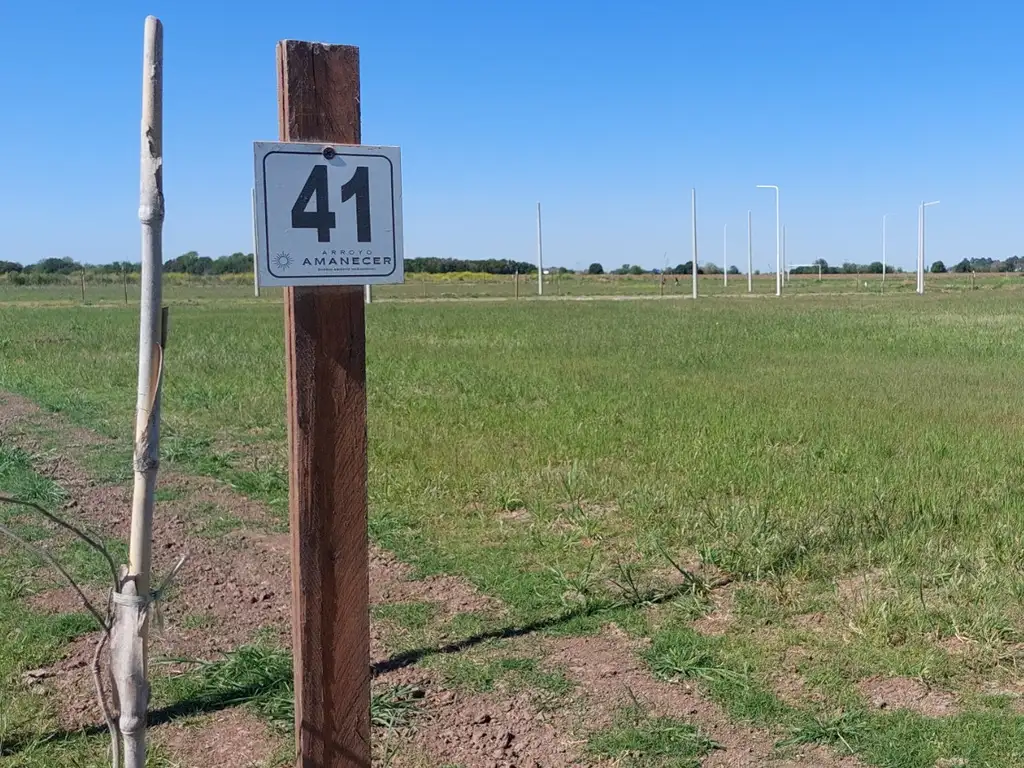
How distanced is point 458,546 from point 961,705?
9.57 ft

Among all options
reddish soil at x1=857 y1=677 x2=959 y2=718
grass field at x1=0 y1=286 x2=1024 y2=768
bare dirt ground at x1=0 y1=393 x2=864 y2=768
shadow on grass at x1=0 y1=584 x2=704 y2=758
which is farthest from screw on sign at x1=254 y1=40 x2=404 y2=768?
reddish soil at x1=857 y1=677 x2=959 y2=718

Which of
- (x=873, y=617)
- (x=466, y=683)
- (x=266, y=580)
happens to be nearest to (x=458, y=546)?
(x=266, y=580)

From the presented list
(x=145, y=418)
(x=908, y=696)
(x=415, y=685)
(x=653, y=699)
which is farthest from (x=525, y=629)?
(x=145, y=418)

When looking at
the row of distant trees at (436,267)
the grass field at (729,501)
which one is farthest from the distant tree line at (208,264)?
the grass field at (729,501)

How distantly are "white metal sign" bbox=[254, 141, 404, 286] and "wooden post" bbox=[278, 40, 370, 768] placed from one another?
0.07 metres

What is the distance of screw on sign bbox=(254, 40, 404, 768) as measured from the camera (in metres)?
2.62

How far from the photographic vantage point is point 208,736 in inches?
140

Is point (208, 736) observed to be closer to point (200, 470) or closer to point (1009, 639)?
point (1009, 639)

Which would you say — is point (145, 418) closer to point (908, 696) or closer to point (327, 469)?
point (327, 469)

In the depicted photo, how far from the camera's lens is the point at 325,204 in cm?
266

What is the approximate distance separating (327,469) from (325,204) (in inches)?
28.0

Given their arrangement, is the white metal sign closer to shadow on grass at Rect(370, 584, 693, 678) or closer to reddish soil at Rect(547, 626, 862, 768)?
reddish soil at Rect(547, 626, 862, 768)

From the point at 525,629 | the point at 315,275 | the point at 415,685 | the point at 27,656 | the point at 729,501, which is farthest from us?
the point at 729,501

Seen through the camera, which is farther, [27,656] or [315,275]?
[27,656]
